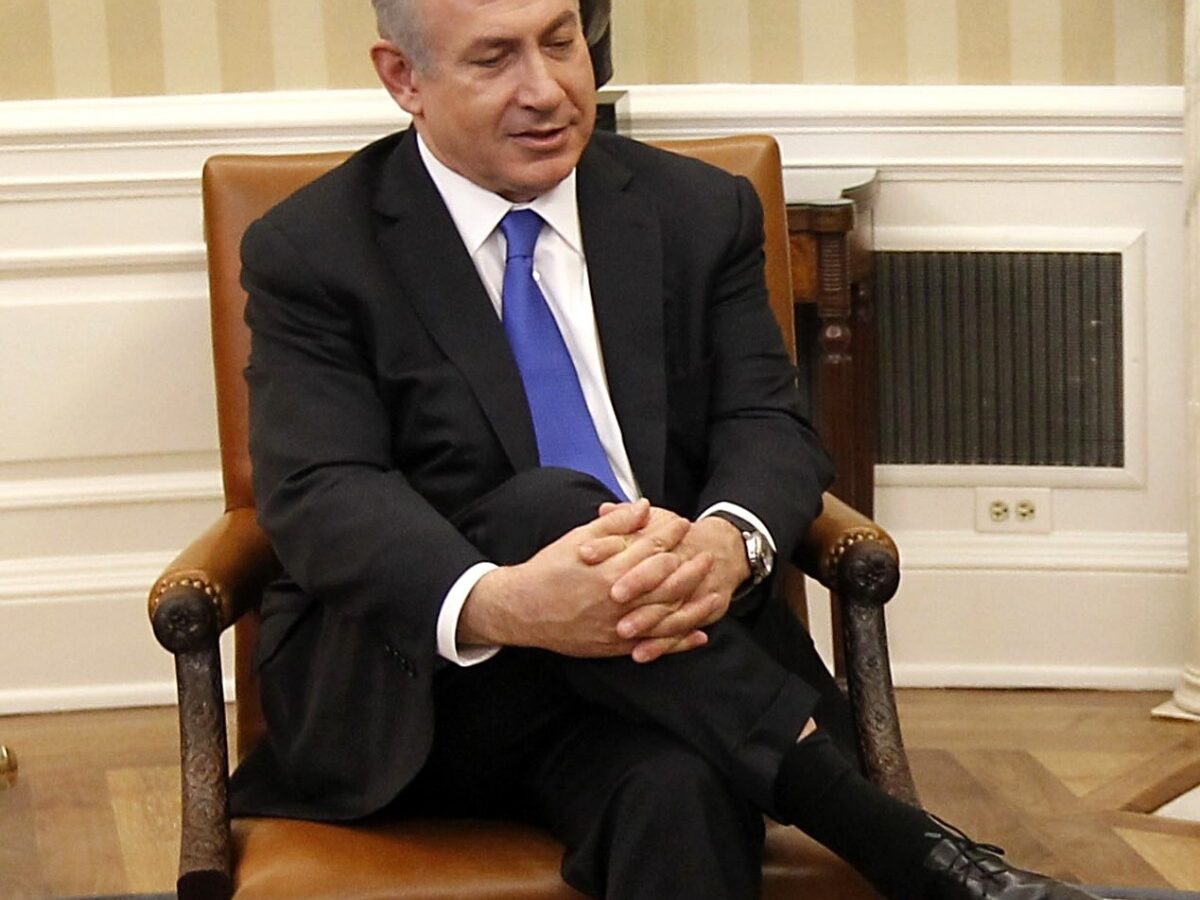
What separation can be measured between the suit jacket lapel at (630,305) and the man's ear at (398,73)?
202 millimetres

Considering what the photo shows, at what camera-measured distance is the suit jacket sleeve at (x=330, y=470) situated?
5.95 feet

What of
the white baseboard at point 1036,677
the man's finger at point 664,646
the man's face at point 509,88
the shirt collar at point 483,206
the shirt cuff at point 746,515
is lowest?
the white baseboard at point 1036,677

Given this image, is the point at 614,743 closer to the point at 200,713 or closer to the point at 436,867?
the point at 436,867

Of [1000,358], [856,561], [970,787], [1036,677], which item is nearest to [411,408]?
[856,561]

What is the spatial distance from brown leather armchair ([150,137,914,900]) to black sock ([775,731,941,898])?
40 millimetres

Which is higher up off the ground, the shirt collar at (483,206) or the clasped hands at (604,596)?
the shirt collar at (483,206)

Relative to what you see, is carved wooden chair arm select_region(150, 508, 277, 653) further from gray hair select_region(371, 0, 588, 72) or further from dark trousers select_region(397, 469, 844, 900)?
gray hair select_region(371, 0, 588, 72)

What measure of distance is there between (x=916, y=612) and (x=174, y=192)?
151cm

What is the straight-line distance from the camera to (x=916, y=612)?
11.6ft

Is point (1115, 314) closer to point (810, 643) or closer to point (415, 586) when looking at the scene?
point (810, 643)

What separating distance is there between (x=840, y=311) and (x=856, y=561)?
1.20m

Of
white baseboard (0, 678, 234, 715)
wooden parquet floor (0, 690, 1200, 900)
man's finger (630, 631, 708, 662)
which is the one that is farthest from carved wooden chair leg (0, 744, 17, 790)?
man's finger (630, 631, 708, 662)

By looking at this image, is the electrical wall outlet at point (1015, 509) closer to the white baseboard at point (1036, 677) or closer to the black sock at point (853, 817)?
the white baseboard at point (1036, 677)

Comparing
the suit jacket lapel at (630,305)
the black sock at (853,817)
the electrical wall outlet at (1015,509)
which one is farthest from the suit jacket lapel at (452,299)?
the electrical wall outlet at (1015,509)
